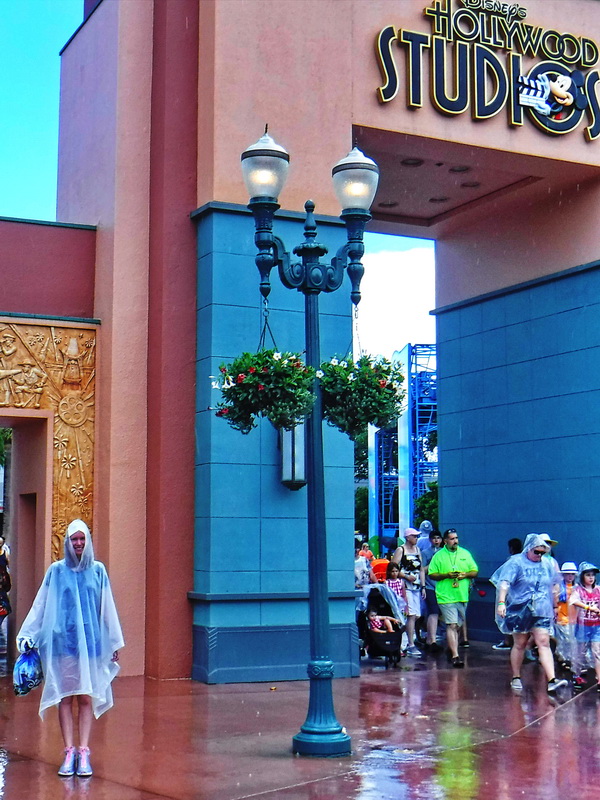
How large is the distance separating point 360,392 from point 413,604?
6981 millimetres

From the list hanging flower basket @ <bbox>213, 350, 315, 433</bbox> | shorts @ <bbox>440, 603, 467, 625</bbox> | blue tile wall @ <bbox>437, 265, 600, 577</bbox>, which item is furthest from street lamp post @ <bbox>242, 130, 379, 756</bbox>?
blue tile wall @ <bbox>437, 265, 600, 577</bbox>

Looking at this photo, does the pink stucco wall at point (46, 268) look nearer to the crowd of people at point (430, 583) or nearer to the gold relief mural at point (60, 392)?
the gold relief mural at point (60, 392)

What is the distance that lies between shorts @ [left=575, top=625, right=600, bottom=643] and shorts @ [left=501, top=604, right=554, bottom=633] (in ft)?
1.40

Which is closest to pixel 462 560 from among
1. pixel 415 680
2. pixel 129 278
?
pixel 415 680

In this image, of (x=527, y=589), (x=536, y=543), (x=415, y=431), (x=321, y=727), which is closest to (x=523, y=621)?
(x=527, y=589)

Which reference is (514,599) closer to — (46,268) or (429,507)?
(46,268)

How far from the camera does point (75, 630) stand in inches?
326

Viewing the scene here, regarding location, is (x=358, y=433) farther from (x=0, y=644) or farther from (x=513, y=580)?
(x=0, y=644)

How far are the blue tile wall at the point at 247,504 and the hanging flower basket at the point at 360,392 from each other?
3.80m

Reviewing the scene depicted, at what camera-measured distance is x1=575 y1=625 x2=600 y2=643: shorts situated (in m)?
12.4

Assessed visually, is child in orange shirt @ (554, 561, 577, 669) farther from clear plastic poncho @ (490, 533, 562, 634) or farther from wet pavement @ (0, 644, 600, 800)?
clear plastic poncho @ (490, 533, 562, 634)

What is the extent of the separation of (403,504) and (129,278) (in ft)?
71.8

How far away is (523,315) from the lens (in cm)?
1755

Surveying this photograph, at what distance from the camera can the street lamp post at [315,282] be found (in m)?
8.75
